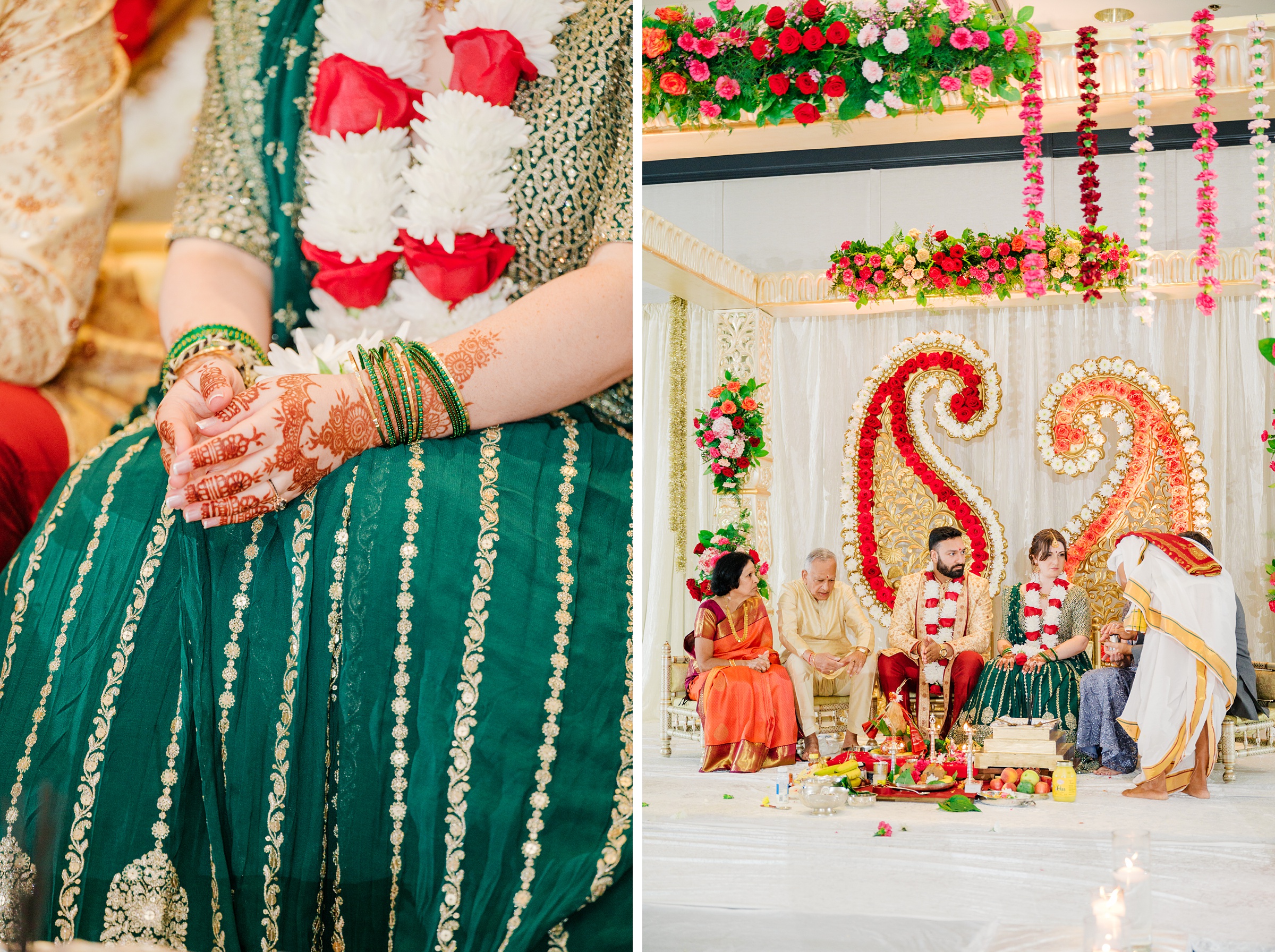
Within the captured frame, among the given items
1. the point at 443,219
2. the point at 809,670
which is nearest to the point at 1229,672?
the point at 809,670

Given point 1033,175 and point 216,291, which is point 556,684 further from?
point 1033,175

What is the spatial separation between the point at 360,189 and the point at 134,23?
47 centimetres

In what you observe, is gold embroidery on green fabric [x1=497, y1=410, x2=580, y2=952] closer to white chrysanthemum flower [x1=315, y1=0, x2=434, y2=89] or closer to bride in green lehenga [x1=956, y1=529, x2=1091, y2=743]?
white chrysanthemum flower [x1=315, y1=0, x2=434, y2=89]

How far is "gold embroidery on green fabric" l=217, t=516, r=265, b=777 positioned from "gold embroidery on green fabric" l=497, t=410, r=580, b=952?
0.37 m

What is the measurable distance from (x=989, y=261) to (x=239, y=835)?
3.91 metres

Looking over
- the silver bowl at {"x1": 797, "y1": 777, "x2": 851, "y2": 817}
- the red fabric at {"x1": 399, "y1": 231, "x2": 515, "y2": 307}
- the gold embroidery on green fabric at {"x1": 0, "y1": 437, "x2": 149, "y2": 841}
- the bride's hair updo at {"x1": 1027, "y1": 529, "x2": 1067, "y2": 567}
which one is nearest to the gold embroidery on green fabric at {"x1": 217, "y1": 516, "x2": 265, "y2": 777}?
the gold embroidery on green fabric at {"x1": 0, "y1": 437, "x2": 149, "y2": 841}

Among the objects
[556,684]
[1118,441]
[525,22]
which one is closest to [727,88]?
[525,22]

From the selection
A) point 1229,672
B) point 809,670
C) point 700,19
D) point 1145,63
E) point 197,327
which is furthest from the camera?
point 809,670

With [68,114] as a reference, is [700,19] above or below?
above

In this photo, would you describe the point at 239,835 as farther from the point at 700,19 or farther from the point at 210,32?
the point at 700,19

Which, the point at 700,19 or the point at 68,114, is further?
the point at 700,19

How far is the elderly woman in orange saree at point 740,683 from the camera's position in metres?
3.74

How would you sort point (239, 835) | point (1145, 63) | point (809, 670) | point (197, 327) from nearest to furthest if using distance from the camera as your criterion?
point (239, 835)
point (197, 327)
point (1145, 63)
point (809, 670)

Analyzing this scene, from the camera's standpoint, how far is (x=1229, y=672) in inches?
123
